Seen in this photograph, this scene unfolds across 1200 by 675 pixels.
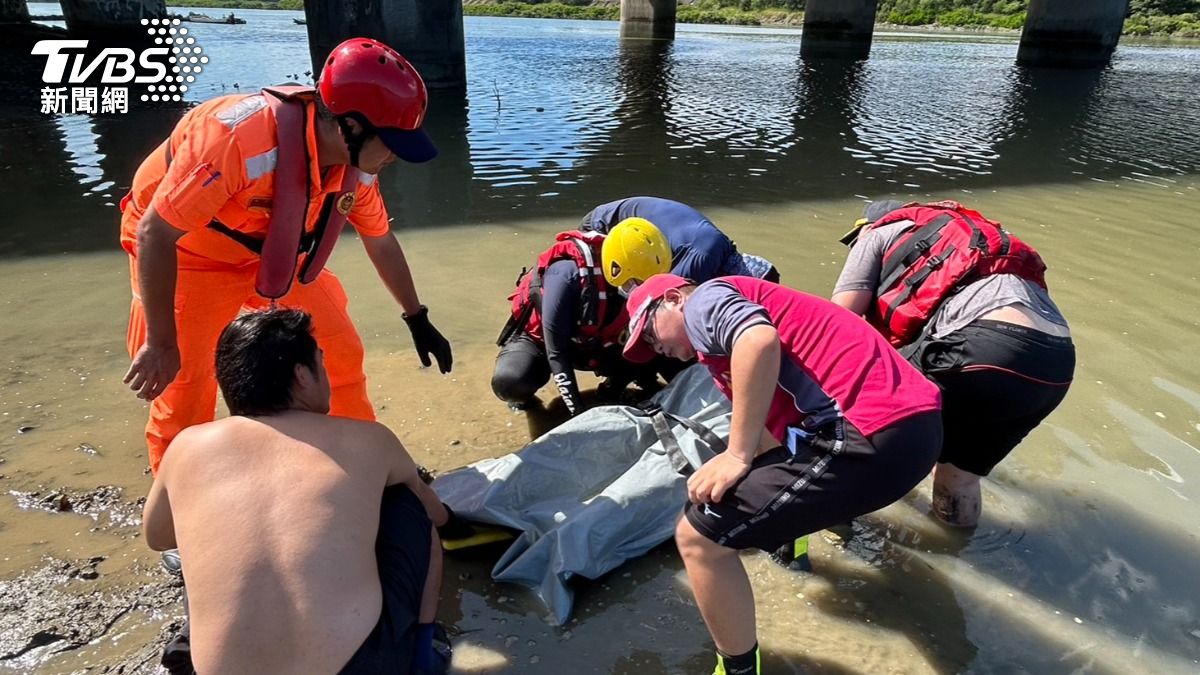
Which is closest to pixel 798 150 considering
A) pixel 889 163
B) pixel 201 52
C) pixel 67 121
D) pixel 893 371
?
pixel 889 163

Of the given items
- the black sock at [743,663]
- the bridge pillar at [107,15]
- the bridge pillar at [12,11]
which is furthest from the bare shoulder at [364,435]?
the bridge pillar at [12,11]

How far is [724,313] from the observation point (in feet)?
6.70

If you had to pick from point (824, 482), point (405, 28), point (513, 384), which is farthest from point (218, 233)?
point (405, 28)

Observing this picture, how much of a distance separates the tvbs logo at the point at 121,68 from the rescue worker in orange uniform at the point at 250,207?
1526 centimetres

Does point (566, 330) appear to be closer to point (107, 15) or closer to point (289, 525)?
point (289, 525)

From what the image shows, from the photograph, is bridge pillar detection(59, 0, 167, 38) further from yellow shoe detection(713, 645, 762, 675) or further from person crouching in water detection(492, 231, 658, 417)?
yellow shoe detection(713, 645, 762, 675)

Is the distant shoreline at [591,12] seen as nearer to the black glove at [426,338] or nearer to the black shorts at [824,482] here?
the black glove at [426,338]

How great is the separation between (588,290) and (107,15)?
2241 centimetres

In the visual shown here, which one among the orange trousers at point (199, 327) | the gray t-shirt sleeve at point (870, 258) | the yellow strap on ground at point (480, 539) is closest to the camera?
the orange trousers at point (199, 327)

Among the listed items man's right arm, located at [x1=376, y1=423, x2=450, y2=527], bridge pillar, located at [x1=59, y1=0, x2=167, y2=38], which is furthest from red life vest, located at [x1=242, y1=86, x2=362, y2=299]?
bridge pillar, located at [x1=59, y1=0, x2=167, y2=38]

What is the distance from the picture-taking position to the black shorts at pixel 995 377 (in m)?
2.64

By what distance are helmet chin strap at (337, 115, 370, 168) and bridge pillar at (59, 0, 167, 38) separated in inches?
888

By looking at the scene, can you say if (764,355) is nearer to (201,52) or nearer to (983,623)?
(983,623)

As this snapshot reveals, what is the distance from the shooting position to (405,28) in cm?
1638
